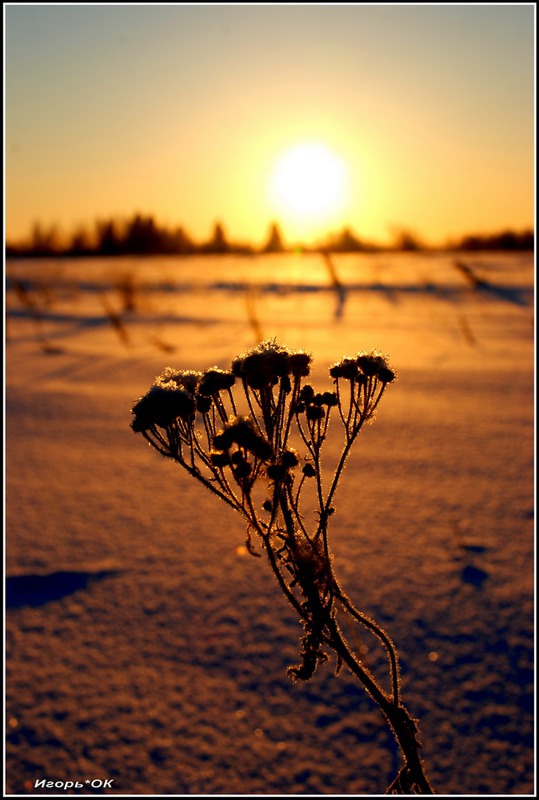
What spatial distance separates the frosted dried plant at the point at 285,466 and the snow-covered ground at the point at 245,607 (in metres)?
1.13

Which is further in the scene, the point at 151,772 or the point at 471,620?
the point at 471,620

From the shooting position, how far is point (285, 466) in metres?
0.68

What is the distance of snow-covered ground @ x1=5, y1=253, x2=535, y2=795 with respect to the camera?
1715 mm

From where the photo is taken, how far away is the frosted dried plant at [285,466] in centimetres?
64

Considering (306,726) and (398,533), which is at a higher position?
(398,533)

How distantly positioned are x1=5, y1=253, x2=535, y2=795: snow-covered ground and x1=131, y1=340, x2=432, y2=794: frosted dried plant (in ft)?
3.72

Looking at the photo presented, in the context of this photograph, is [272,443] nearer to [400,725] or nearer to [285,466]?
[285,466]

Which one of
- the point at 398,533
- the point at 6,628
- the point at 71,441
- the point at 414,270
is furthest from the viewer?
the point at 414,270

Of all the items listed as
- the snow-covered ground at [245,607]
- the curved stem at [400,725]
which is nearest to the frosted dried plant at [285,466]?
the curved stem at [400,725]

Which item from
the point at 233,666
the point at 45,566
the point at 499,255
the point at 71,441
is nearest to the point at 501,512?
the point at 233,666

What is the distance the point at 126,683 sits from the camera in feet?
6.48

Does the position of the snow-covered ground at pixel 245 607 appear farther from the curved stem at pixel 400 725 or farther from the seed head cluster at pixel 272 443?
the seed head cluster at pixel 272 443

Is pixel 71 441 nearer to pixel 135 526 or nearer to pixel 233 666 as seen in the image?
pixel 135 526

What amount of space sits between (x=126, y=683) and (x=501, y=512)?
174cm
